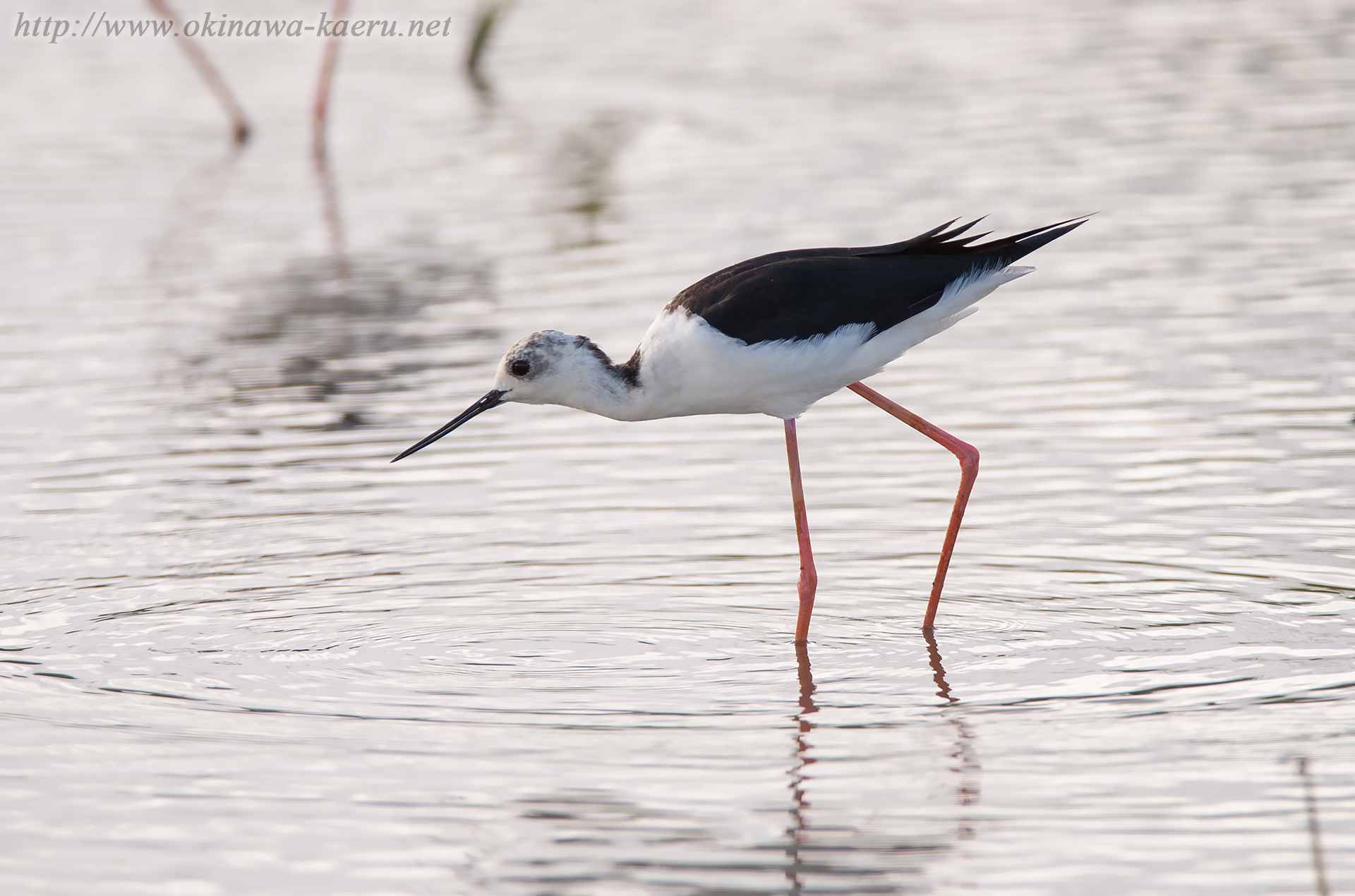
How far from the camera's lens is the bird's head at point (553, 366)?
678cm

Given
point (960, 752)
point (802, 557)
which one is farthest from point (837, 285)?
point (960, 752)

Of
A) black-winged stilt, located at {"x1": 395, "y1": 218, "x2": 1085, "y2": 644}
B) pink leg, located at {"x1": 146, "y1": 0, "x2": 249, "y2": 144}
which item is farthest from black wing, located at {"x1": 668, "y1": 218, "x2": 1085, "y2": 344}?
pink leg, located at {"x1": 146, "y1": 0, "x2": 249, "y2": 144}

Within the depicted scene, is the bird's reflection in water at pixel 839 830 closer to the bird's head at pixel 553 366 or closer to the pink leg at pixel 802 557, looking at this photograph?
the pink leg at pixel 802 557

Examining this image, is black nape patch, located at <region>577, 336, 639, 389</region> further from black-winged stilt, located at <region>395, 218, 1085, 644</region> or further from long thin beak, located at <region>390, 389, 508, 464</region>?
long thin beak, located at <region>390, 389, 508, 464</region>

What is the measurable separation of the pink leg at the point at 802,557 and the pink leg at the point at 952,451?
0.34 m

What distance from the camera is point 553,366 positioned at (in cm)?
680

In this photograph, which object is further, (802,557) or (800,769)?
(802,557)

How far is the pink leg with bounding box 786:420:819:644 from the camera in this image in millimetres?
6707

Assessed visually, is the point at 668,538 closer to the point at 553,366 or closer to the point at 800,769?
the point at 553,366

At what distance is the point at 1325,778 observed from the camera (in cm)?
528

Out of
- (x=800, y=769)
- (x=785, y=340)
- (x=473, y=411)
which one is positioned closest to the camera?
(x=800, y=769)

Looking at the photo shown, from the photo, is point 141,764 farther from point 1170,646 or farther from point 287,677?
point 1170,646

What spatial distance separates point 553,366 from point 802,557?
1142 millimetres

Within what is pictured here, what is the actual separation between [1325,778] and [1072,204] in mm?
Answer: 8446
